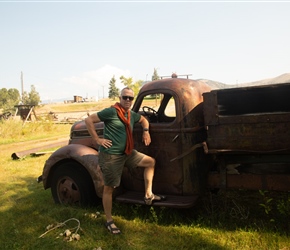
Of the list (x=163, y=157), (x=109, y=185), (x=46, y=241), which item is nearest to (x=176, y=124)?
(x=163, y=157)

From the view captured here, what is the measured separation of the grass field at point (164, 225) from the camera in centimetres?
332

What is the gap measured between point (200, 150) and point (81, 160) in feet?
6.11

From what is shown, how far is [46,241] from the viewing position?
11.9ft

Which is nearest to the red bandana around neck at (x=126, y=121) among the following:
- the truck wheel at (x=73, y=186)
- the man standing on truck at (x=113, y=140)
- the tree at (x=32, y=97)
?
the man standing on truck at (x=113, y=140)

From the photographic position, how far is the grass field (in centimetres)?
332

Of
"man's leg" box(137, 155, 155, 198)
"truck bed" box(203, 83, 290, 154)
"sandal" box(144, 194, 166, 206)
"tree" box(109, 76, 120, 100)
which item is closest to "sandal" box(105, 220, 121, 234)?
"sandal" box(144, 194, 166, 206)

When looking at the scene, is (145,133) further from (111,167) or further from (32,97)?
(32,97)

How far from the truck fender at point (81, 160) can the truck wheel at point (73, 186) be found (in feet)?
0.37

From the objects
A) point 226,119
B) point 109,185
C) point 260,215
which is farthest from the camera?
point 260,215

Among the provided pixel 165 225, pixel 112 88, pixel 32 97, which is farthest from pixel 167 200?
pixel 112 88

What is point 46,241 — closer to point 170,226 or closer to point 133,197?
point 133,197

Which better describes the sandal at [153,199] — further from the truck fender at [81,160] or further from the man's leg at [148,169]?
the truck fender at [81,160]

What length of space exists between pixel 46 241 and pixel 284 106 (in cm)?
371

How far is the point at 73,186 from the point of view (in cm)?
457
